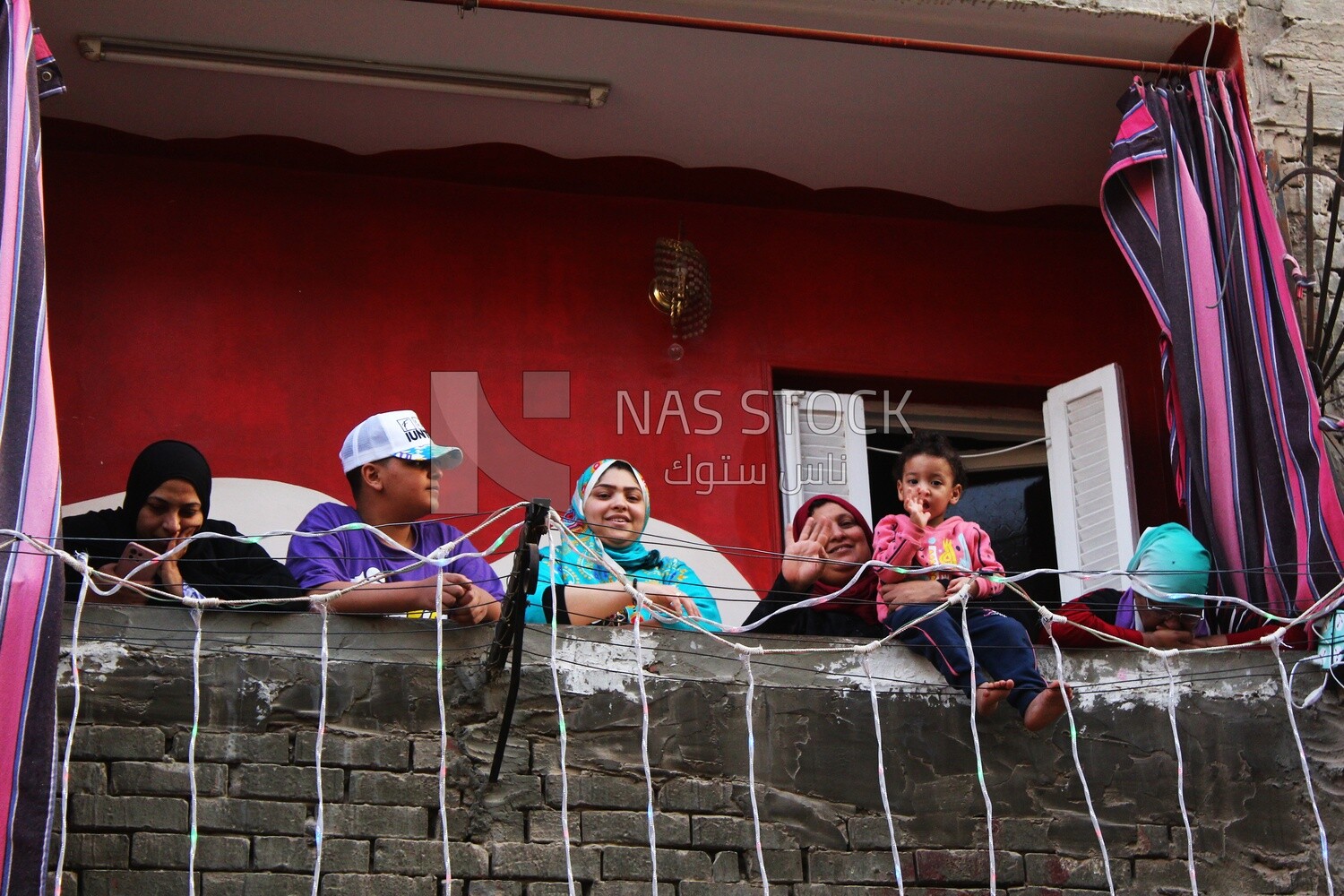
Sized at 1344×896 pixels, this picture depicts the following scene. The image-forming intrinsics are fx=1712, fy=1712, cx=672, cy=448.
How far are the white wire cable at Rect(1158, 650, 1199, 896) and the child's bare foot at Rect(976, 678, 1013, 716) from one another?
0.52m

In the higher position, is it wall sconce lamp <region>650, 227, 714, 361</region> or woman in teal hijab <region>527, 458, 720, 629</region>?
wall sconce lamp <region>650, 227, 714, 361</region>

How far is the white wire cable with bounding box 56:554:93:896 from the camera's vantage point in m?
4.52

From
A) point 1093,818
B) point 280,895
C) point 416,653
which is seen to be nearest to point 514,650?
point 416,653

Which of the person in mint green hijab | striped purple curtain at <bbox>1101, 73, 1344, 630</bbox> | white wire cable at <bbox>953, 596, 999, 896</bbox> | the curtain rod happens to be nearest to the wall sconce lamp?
the curtain rod

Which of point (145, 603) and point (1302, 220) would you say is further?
point (1302, 220)

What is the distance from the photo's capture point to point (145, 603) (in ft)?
16.9

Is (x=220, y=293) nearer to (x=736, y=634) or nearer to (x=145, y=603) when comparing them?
(x=145, y=603)

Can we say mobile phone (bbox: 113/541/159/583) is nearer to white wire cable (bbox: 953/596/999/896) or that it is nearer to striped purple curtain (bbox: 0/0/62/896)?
striped purple curtain (bbox: 0/0/62/896)

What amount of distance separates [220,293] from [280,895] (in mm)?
3184

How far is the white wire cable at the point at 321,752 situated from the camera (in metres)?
4.69

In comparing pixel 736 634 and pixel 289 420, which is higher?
pixel 289 420

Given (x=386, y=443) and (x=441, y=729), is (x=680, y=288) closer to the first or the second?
(x=386, y=443)

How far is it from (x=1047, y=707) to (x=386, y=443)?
2.31m

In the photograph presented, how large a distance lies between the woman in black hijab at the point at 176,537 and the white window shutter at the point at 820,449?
262 cm
